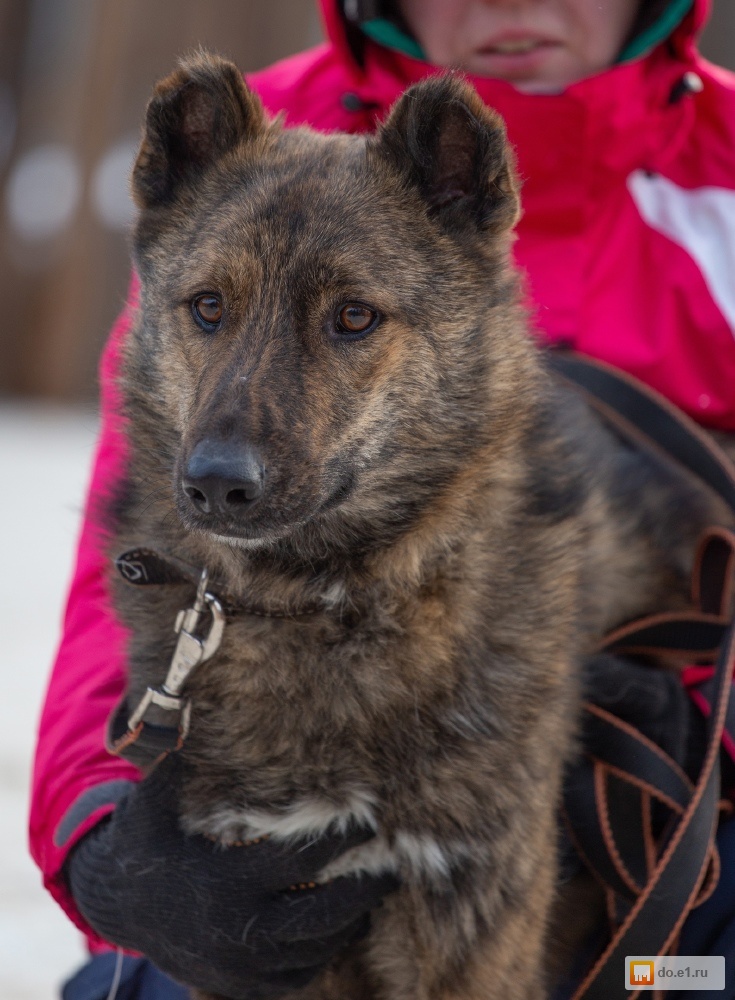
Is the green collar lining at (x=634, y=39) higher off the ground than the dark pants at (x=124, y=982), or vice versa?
the green collar lining at (x=634, y=39)

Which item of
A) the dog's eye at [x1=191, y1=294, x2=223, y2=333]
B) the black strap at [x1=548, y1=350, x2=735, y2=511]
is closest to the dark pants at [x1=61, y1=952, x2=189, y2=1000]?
the dog's eye at [x1=191, y1=294, x2=223, y2=333]

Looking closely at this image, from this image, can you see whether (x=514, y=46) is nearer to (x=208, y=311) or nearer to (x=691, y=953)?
(x=208, y=311)

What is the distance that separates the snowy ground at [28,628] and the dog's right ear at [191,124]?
0.53m

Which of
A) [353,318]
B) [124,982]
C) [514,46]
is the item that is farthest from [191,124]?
[124,982]

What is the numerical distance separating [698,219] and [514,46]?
584 millimetres

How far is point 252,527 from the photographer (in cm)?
180

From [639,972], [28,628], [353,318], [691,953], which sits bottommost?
[28,628]

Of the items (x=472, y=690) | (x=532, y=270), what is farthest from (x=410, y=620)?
(x=532, y=270)

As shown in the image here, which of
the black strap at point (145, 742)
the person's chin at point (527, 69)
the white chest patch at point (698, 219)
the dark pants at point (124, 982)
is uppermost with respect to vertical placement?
the person's chin at point (527, 69)

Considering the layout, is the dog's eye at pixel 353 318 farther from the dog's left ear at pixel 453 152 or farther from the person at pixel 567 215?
the person at pixel 567 215

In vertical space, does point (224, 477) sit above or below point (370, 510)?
above

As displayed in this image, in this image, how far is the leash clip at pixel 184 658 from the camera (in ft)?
6.33

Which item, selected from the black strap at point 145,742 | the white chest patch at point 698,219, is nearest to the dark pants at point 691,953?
the black strap at point 145,742

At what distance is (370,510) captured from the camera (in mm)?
2033
